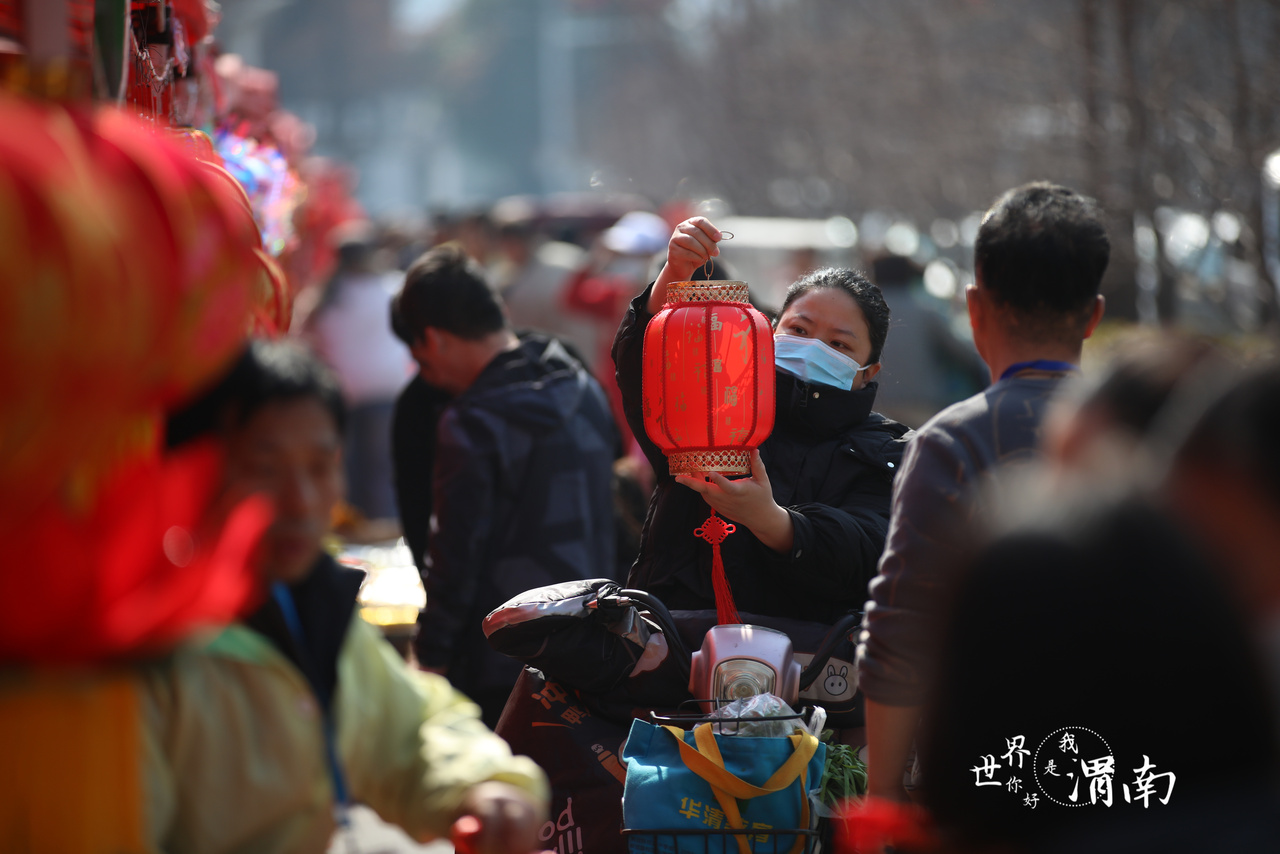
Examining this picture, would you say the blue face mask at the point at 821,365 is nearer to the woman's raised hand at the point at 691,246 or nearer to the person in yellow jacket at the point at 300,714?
the woman's raised hand at the point at 691,246

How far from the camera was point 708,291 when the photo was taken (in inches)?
113

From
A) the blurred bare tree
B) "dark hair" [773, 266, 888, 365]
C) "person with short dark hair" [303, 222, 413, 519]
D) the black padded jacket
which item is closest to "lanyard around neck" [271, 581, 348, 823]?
the black padded jacket

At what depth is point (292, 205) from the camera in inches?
208

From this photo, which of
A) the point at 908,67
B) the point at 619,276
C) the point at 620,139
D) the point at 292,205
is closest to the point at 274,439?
the point at 292,205

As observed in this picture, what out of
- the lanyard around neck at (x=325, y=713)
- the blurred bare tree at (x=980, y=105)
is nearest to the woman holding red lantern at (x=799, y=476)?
the lanyard around neck at (x=325, y=713)

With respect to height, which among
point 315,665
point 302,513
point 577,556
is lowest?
point 577,556

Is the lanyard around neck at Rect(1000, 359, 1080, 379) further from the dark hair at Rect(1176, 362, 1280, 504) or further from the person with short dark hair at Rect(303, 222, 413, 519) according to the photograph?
the person with short dark hair at Rect(303, 222, 413, 519)

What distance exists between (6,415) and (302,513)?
0.49 m

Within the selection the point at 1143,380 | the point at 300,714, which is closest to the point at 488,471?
the point at 300,714

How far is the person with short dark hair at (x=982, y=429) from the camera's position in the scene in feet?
7.07

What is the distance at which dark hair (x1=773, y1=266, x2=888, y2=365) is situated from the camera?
10.1 feet

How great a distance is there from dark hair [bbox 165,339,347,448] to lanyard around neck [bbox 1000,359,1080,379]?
3.81ft

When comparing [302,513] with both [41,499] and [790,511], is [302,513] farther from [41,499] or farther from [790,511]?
[790,511]

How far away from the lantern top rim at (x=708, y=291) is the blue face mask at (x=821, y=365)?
0.17 metres
